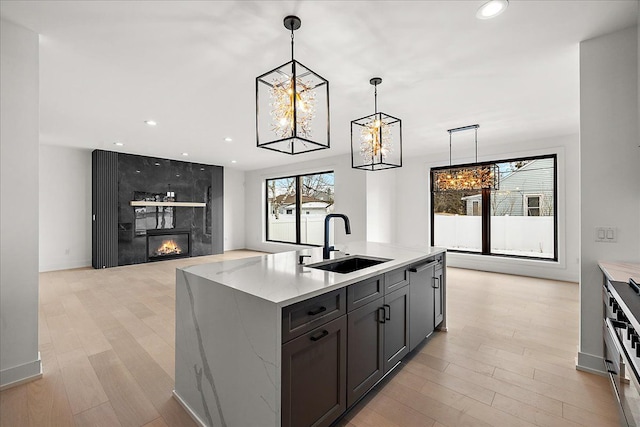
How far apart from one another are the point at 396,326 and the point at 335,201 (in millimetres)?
5056

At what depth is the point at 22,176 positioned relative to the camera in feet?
7.20

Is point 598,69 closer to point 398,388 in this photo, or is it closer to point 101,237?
point 398,388

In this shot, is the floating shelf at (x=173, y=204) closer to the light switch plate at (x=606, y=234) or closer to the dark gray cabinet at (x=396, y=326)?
the dark gray cabinet at (x=396, y=326)

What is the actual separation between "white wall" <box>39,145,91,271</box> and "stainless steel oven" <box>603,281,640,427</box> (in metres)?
8.38

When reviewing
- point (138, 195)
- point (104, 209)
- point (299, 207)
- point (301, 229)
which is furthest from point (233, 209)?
point (104, 209)

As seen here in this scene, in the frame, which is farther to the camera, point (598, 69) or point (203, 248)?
point (203, 248)

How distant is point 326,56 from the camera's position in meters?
2.61

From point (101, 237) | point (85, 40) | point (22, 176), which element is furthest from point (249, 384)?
point (101, 237)

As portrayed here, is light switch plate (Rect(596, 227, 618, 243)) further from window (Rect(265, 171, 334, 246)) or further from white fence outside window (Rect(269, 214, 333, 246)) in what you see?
white fence outside window (Rect(269, 214, 333, 246))

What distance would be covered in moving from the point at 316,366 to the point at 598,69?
119 inches

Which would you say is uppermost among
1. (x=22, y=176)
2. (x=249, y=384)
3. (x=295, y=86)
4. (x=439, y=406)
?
(x=295, y=86)

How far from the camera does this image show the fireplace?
7.08 metres

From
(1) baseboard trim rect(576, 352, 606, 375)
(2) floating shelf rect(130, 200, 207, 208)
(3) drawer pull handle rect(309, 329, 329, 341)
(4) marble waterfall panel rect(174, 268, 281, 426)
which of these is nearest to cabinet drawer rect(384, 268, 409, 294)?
(3) drawer pull handle rect(309, 329, 329, 341)

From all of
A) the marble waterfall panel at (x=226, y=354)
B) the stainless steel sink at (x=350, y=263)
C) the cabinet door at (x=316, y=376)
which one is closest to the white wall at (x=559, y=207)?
the stainless steel sink at (x=350, y=263)
